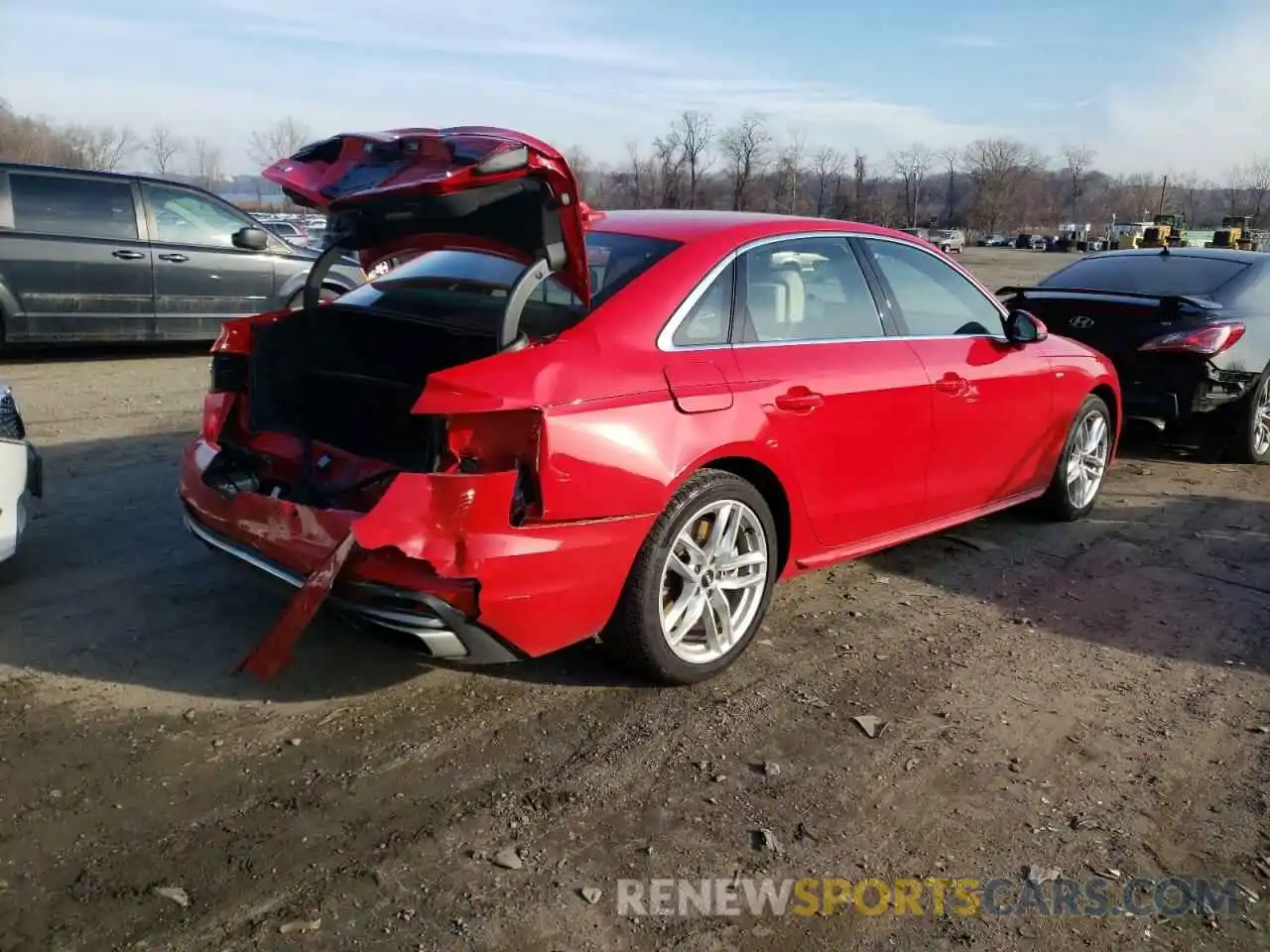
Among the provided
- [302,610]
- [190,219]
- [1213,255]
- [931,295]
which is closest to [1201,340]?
[1213,255]

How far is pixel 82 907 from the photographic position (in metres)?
2.37

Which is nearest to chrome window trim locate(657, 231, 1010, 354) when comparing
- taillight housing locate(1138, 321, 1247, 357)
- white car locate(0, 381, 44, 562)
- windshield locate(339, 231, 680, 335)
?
windshield locate(339, 231, 680, 335)

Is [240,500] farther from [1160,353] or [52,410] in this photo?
[1160,353]

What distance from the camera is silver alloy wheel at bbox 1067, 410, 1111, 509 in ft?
18.4

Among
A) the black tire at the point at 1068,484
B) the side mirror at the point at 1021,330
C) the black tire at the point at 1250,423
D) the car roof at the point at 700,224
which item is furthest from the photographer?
the black tire at the point at 1250,423

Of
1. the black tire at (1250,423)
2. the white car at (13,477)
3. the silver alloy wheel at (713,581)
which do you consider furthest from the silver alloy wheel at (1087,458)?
the white car at (13,477)

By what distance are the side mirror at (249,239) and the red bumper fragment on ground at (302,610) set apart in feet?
24.2

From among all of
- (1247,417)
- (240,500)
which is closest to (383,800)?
(240,500)

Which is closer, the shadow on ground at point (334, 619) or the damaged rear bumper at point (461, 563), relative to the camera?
the damaged rear bumper at point (461, 563)

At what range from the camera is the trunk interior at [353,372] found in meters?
3.62

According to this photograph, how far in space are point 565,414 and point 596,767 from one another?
1055 millimetres

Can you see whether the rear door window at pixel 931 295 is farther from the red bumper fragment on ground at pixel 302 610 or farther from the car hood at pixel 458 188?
the red bumper fragment on ground at pixel 302 610

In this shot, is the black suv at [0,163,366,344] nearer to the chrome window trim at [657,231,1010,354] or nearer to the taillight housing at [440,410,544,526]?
the chrome window trim at [657,231,1010,354]

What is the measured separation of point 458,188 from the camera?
9.94 ft
